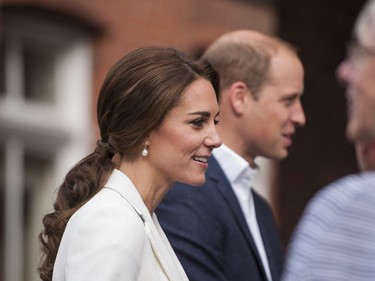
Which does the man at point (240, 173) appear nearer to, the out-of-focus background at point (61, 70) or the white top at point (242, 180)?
the white top at point (242, 180)

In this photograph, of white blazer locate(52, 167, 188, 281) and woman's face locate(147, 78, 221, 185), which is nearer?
white blazer locate(52, 167, 188, 281)

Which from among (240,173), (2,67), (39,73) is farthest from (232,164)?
(39,73)

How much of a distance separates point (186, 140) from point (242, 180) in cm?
96

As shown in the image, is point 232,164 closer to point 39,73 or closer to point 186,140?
point 186,140

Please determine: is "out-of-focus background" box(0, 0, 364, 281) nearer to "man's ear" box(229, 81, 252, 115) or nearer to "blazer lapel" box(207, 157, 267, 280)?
"man's ear" box(229, 81, 252, 115)

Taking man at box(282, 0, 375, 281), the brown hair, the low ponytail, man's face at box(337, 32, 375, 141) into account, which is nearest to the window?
the brown hair

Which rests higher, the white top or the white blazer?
the white blazer

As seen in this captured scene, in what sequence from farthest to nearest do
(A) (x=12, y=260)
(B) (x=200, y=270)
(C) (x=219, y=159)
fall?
1. (A) (x=12, y=260)
2. (C) (x=219, y=159)
3. (B) (x=200, y=270)

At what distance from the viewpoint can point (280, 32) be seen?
9.59 metres

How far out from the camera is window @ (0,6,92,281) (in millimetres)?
8008

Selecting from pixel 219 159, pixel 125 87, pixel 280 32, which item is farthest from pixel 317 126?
pixel 125 87

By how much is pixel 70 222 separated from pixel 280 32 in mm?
6913

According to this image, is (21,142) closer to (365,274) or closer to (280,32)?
(280,32)

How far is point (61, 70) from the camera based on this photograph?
848 cm
